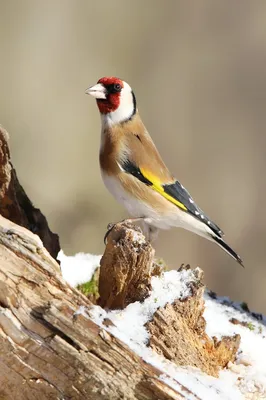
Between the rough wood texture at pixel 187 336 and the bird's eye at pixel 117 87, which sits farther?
the bird's eye at pixel 117 87

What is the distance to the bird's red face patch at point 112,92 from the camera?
3762mm

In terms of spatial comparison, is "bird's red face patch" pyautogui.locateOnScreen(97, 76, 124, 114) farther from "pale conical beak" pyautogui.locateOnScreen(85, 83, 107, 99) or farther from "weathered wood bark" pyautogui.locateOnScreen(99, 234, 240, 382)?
"weathered wood bark" pyautogui.locateOnScreen(99, 234, 240, 382)

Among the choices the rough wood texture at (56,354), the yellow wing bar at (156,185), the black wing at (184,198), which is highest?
the black wing at (184,198)

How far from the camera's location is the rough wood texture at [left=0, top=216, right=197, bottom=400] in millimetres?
2363

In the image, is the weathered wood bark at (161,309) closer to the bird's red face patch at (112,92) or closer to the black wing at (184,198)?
the black wing at (184,198)

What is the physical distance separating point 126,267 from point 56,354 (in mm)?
546

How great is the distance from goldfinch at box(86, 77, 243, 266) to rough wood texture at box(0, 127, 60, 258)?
509 millimetres

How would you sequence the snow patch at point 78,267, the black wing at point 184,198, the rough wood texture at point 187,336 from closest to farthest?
the rough wood texture at point 187,336 < the snow patch at point 78,267 < the black wing at point 184,198

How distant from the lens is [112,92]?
3781mm

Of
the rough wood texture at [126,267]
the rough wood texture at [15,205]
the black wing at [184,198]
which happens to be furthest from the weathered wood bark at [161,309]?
the black wing at [184,198]

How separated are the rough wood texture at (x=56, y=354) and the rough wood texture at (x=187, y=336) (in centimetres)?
21

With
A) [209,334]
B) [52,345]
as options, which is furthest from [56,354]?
[209,334]

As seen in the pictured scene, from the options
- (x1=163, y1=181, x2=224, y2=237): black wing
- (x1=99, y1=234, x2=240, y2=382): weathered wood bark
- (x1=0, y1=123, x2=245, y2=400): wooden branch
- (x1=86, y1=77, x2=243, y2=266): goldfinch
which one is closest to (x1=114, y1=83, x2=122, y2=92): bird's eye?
(x1=86, y1=77, x2=243, y2=266): goldfinch

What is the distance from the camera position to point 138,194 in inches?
144
